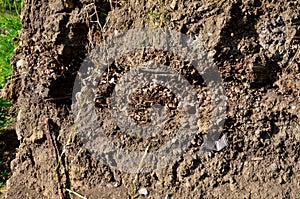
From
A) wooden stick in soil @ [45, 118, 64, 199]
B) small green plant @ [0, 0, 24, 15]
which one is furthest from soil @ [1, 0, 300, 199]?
small green plant @ [0, 0, 24, 15]

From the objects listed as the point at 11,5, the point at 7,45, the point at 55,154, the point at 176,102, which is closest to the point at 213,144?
the point at 176,102

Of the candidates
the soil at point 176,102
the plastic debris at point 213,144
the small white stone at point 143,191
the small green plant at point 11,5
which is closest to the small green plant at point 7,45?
the small green plant at point 11,5

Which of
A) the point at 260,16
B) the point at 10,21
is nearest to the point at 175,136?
the point at 260,16

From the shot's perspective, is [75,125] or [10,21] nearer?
[75,125]

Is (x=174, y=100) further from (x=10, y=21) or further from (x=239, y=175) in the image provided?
(x=10, y=21)

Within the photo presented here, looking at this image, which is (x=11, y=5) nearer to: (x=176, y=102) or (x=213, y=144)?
(x=176, y=102)

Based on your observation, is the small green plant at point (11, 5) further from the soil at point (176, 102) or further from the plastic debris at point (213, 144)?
the plastic debris at point (213, 144)

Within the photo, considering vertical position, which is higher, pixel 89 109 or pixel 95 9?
pixel 95 9

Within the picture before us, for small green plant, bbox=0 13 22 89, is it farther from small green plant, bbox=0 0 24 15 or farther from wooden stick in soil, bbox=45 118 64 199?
wooden stick in soil, bbox=45 118 64 199
